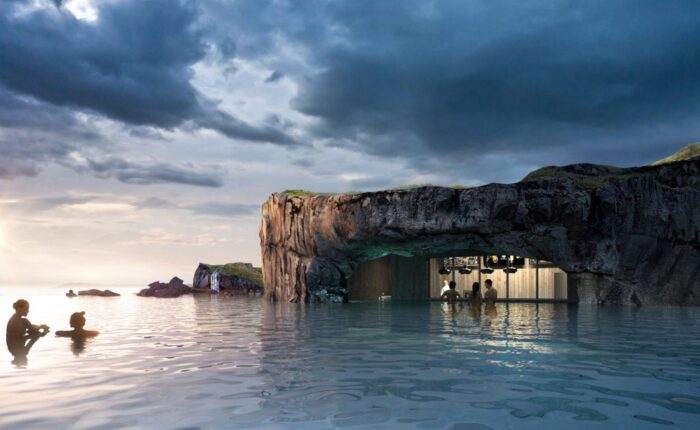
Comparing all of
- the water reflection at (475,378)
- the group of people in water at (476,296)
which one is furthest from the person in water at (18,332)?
the group of people in water at (476,296)

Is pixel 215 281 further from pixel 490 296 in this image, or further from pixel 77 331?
pixel 77 331

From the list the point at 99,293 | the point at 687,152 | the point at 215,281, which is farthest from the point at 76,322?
the point at 99,293

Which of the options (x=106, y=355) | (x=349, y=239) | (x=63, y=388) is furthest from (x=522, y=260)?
(x=63, y=388)

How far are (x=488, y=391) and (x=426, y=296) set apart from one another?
119ft

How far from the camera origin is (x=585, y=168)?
34.5m

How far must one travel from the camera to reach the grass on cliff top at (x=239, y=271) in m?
71.6

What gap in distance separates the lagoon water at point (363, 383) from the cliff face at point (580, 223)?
1602cm

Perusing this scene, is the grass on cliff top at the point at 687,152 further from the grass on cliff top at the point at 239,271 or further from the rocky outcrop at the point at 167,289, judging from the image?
the rocky outcrop at the point at 167,289

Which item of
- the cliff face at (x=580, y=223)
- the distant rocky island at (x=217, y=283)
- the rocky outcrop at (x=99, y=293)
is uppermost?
the cliff face at (x=580, y=223)

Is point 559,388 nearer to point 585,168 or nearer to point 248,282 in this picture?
point 585,168

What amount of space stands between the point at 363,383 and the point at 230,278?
2578 inches

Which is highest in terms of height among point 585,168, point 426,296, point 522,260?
point 585,168

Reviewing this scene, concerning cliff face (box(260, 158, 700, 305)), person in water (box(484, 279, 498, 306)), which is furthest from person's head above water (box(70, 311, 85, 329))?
cliff face (box(260, 158, 700, 305))

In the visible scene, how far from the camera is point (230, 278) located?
233 ft
